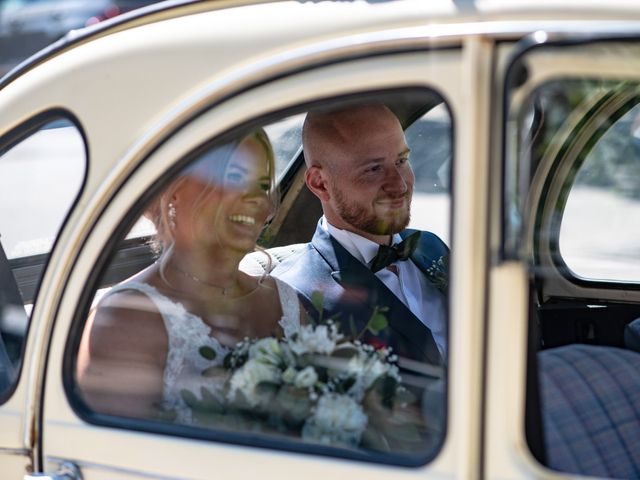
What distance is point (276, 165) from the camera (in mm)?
2311

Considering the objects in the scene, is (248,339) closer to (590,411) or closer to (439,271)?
(590,411)

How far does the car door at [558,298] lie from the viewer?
58.1 inches

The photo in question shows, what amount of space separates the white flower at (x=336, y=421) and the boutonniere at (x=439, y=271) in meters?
0.98

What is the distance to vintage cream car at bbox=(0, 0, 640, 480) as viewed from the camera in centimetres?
151

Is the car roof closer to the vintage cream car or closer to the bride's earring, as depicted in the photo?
the vintage cream car

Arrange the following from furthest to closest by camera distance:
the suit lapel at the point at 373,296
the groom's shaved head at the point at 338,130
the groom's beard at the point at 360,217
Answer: the groom's beard at the point at 360,217 < the groom's shaved head at the point at 338,130 < the suit lapel at the point at 373,296

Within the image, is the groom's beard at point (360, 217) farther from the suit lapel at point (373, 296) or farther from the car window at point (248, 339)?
the car window at point (248, 339)

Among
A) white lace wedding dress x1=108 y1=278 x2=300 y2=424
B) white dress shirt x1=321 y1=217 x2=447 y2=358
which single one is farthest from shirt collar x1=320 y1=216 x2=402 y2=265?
white lace wedding dress x1=108 y1=278 x2=300 y2=424

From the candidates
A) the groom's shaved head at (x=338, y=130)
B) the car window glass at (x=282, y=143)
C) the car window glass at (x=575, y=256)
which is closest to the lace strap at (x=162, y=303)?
the car window glass at (x=282, y=143)

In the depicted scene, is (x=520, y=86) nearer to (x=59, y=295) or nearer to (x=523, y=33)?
(x=523, y=33)

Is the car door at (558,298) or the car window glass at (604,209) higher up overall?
the car window glass at (604,209)

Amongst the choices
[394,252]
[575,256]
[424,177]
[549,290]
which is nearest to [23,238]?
[394,252]

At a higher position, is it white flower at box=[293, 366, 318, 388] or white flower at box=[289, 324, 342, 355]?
white flower at box=[289, 324, 342, 355]

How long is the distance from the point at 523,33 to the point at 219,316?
2.75ft
